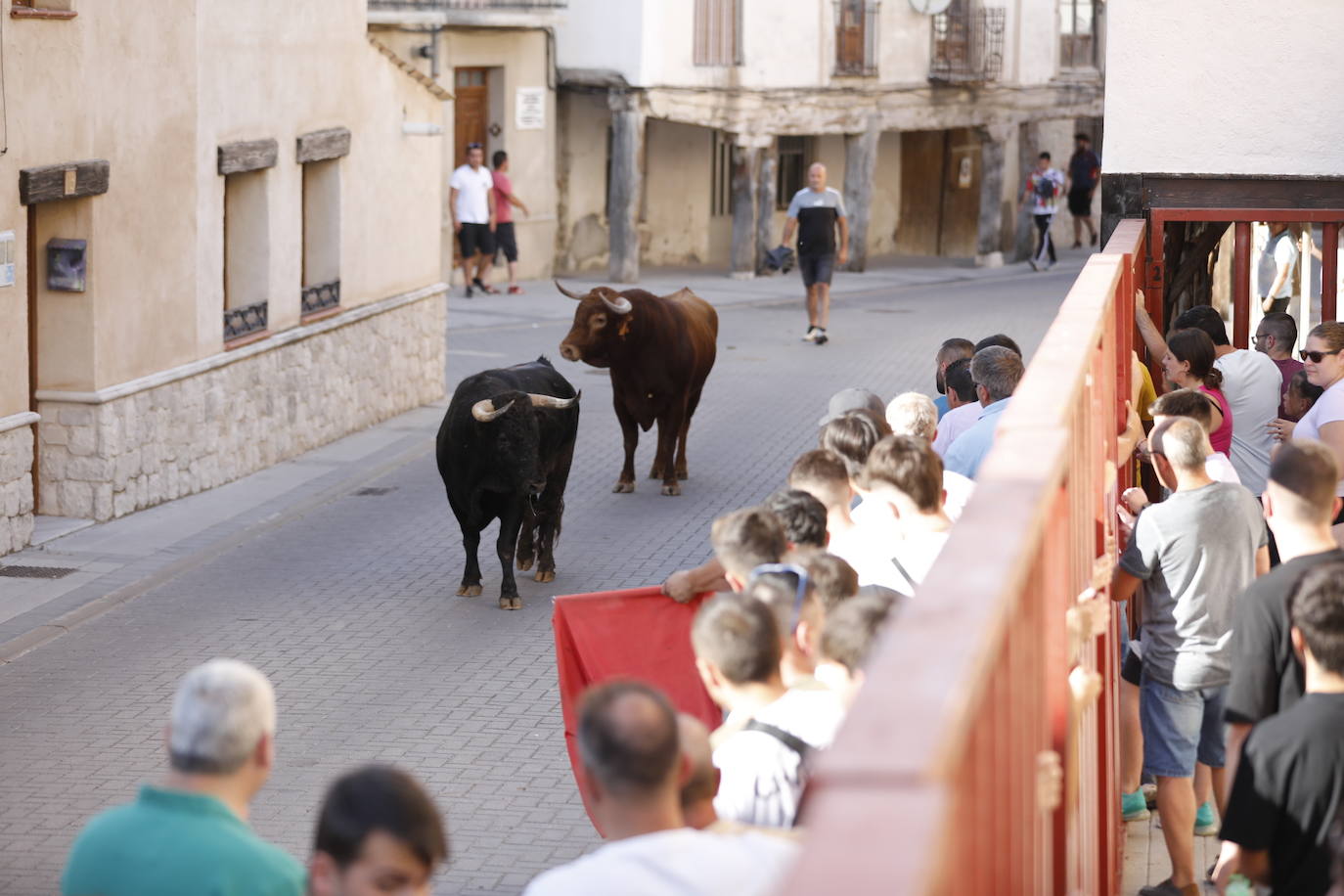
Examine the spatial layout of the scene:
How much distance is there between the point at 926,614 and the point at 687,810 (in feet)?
3.81

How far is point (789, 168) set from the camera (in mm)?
34906

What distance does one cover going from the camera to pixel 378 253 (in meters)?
18.8

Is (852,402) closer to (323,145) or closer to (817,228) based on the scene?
(323,145)

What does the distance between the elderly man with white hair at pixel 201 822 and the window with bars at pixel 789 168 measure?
31.0m

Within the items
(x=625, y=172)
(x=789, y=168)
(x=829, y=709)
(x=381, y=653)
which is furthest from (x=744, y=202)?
(x=829, y=709)

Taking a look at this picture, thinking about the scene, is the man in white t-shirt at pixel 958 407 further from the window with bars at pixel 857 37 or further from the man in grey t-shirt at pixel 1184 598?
the window with bars at pixel 857 37

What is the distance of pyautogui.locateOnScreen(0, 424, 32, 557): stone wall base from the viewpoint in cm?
1237

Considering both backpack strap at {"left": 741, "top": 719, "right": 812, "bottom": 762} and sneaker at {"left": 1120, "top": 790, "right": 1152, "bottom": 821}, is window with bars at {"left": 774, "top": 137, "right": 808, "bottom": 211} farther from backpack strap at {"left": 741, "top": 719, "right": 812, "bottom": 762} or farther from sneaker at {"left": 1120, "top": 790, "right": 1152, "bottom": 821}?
backpack strap at {"left": 741, "top": 719, "right": 812, "bottom": 762}

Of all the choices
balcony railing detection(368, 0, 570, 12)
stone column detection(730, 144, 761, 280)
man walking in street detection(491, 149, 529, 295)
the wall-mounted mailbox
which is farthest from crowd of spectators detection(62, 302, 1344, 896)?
stone column detection(730, 144, 761, 280)

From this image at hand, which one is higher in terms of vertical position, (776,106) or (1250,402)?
(776,106)

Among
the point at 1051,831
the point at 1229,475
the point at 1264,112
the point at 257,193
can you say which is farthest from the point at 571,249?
the point at 1051,831

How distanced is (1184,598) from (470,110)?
76.3ft

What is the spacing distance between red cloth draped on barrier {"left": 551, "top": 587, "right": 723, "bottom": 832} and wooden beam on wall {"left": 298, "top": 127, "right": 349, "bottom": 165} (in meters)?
10.3

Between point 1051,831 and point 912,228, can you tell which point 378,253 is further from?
point 912,228
